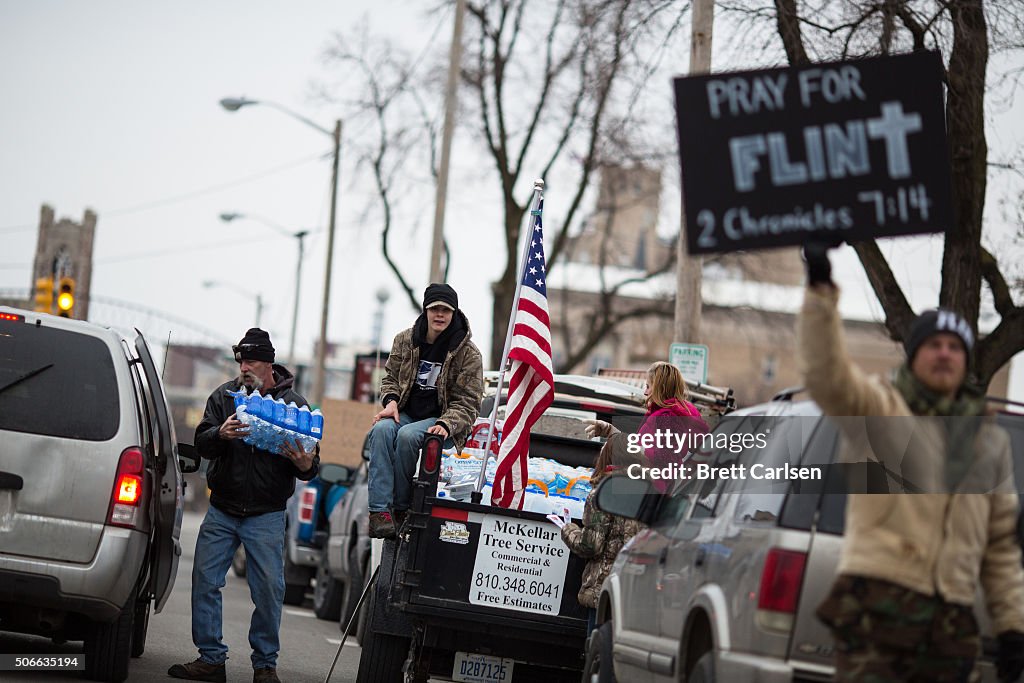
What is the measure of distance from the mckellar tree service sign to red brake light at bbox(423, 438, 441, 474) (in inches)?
153

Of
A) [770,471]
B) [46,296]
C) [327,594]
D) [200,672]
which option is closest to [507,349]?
[200,672]

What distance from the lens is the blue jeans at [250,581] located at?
9.71 metres

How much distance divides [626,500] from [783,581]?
2.05m

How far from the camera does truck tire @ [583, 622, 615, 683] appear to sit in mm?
7621

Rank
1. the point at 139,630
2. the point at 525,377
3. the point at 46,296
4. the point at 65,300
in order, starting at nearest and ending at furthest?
the point at 525,377, the point at 139,630, the point at 65,300, the point at 46,296

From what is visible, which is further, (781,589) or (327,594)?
(327,594)

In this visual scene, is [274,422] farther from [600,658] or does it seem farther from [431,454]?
[600,658]

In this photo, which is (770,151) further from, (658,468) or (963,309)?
(963,309)

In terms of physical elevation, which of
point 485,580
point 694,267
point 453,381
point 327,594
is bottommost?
point 327,594

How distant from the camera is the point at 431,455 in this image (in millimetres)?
9164

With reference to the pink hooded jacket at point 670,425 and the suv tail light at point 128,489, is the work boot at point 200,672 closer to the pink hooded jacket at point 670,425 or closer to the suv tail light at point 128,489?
the suv tail light at point 128,489

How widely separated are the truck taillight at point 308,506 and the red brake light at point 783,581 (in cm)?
1385

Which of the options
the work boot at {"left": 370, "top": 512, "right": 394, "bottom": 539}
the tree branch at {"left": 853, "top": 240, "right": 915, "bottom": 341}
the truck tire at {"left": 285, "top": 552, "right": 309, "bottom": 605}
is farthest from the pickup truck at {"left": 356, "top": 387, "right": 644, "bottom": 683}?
the truck tire at {"left": 285, "top": 552, "right": 309, "bottom": 605}

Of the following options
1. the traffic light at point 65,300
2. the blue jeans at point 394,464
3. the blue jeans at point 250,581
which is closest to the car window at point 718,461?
the blue jeans at point 394,464
